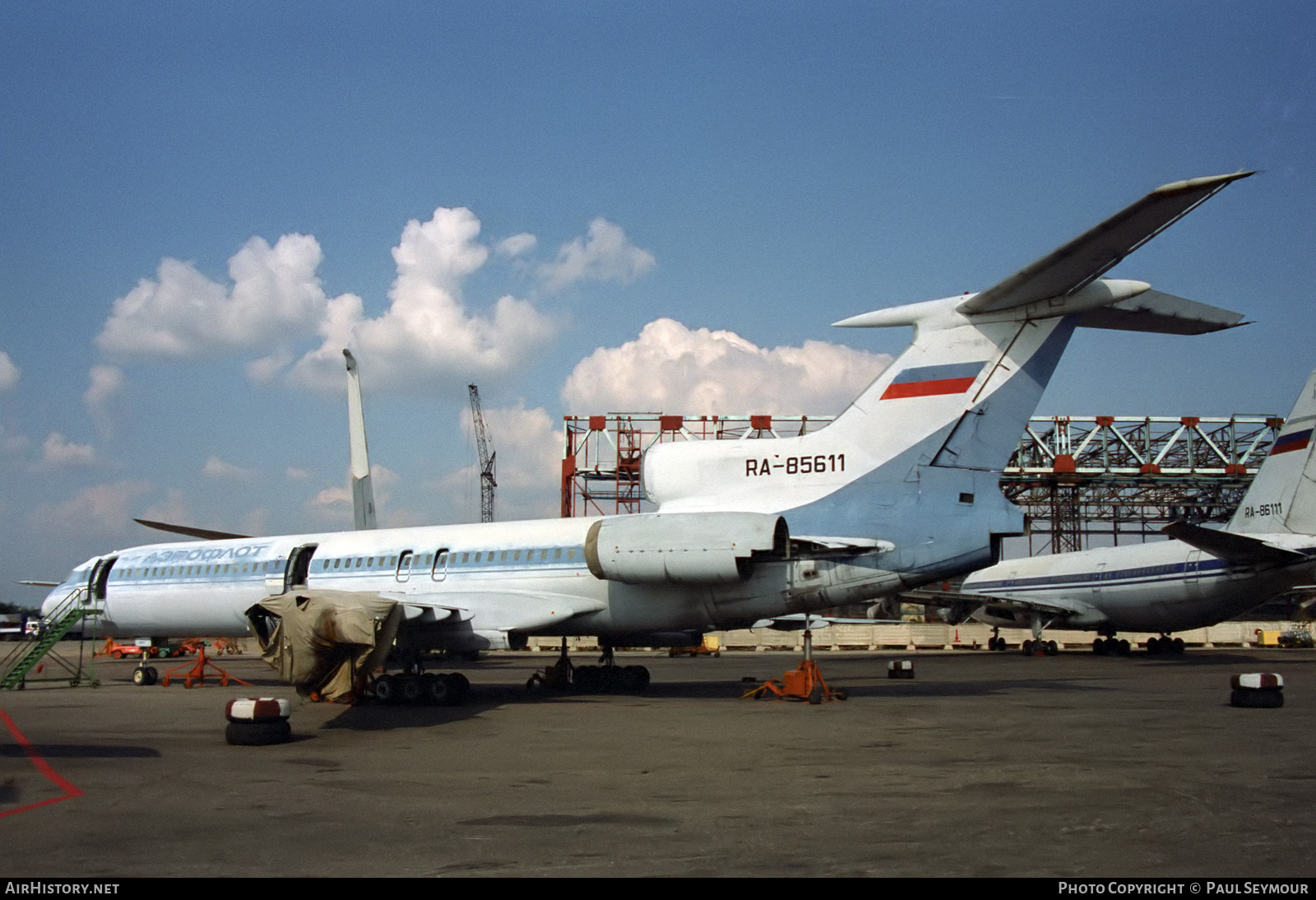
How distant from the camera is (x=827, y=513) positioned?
15680 millimetres

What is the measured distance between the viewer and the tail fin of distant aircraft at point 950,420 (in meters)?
14.0

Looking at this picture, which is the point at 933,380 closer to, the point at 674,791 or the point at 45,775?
the point at 674,791

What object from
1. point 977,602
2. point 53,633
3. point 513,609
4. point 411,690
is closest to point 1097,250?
point 513,609

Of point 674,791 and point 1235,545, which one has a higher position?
point 1235,545

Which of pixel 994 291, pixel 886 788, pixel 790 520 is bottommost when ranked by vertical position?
pixel 886 788

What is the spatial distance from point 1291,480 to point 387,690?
26.0 m

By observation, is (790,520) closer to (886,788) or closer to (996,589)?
(886,788)

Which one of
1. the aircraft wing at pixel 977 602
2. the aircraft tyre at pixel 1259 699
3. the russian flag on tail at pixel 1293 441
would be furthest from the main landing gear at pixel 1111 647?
the aircraft tyre at pixel 1259 699

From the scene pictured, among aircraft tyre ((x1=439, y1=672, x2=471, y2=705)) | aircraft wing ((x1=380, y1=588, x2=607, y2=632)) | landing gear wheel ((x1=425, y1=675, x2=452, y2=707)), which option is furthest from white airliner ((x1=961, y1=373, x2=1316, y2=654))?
landing gear wheel ((x1=425, y1=675, x2=452, y2=707))

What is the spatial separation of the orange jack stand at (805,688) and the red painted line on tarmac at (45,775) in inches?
405

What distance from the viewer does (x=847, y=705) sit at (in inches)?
612

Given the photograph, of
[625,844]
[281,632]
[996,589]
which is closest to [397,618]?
[281,632]

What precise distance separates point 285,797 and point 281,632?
6286mm
